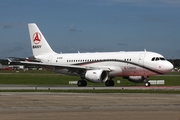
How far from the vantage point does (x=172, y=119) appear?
2039cm

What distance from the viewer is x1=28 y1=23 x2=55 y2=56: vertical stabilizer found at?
222ft

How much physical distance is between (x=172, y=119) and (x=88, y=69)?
128 feet

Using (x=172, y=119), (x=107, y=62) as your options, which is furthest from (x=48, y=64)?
(x=172, y=119)

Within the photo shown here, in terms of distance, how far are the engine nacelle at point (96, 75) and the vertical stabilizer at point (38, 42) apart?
10.8 meters

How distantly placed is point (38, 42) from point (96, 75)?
14.0 metres

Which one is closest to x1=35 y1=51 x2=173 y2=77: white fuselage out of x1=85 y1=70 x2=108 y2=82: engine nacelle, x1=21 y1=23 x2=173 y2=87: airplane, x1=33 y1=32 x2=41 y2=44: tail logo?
x1=21 y1=23 x2=173 y2=87: airplane

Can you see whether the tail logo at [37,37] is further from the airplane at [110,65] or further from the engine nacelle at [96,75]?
the engine nacelle at [96,75]

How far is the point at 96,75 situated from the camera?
187 ft

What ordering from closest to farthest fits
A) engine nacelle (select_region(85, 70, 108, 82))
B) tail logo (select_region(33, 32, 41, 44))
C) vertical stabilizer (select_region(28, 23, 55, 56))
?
1. engine nacelle (select_region(85, 70, 108, 82))
2. vertical stabilizer (select_region(28, 23, 55, 56))
3. tail logo (select_region(33, 32, 41, 44))

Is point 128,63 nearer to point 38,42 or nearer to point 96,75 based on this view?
point 96,75

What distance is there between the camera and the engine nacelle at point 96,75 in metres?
56.9

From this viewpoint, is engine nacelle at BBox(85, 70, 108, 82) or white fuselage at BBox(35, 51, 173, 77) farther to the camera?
engine nacelle at BBox(85, 70, 108, 82)

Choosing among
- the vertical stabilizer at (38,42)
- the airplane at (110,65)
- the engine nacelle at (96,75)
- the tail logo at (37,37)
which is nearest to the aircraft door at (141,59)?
the airplane at (110,65)

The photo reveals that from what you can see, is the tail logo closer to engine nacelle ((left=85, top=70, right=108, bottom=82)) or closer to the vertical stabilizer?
the vertical stabilizer
